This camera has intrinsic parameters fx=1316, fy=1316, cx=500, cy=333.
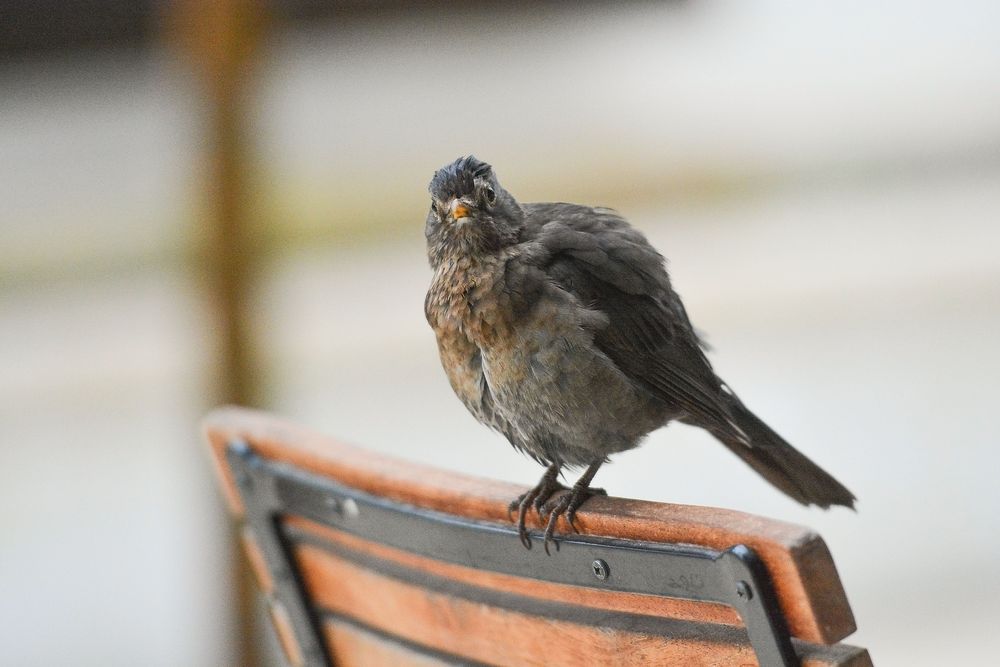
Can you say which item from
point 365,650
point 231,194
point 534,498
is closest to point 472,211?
point 534,498

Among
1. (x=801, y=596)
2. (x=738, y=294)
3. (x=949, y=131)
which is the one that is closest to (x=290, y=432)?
(x=801, y=596)

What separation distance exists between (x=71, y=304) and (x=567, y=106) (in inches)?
88.7

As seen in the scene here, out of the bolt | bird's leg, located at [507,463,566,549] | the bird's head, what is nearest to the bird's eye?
the bird's head

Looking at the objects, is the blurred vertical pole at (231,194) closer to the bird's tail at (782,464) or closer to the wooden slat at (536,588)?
the bird's tail at (782,464)

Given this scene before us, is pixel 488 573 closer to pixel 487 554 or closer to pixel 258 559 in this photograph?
pixel 487 554

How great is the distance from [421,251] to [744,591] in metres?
4.01

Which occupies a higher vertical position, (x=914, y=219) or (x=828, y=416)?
(x=914, y=219)

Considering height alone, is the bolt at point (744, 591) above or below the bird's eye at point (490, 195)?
below

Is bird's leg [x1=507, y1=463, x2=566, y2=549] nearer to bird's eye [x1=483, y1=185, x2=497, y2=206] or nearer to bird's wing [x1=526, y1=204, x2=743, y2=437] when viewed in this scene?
bird's wing [x1=526, y1=204, x2=743, y2=437]

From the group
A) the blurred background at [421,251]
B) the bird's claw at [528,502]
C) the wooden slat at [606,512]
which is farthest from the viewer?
the blurred background at [421,251]

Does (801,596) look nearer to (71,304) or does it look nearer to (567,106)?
(71,304)

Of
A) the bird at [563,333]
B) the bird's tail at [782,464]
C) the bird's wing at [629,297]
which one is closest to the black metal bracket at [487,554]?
the bird at [563,333]

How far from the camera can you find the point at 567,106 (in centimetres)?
577

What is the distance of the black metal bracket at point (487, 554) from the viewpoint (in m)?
0.95
